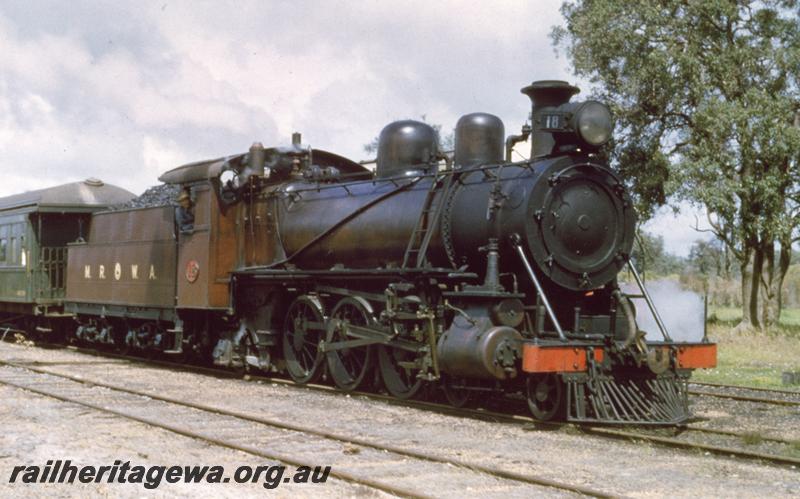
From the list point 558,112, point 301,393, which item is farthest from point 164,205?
point 558,112

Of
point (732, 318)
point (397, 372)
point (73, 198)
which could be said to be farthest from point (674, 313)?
point (732, 318)

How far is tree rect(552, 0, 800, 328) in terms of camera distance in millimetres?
21359

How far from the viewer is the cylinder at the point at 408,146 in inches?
458

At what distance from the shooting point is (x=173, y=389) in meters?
12.1

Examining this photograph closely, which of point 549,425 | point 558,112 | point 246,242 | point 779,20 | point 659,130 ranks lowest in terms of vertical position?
point 549,425

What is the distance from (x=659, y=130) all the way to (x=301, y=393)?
15.4 m

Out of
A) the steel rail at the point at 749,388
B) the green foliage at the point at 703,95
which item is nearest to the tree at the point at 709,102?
the green foliage at the point at 703,95

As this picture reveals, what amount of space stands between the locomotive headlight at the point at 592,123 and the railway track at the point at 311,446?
13.4 feet

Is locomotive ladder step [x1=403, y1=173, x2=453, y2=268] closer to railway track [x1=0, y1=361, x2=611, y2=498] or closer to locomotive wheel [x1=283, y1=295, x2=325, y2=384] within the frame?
locomotive wheel [x1=283, y1=295, x2=325, y2=384]

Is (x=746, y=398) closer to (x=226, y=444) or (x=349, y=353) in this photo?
(x=349, y=353)

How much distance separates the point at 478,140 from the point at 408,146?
116 cm

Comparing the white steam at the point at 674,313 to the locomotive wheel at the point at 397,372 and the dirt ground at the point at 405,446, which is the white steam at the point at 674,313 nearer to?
the dirt ground at the point at 405,446

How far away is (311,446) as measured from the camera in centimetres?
785

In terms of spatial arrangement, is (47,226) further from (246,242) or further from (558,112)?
(558,112)
